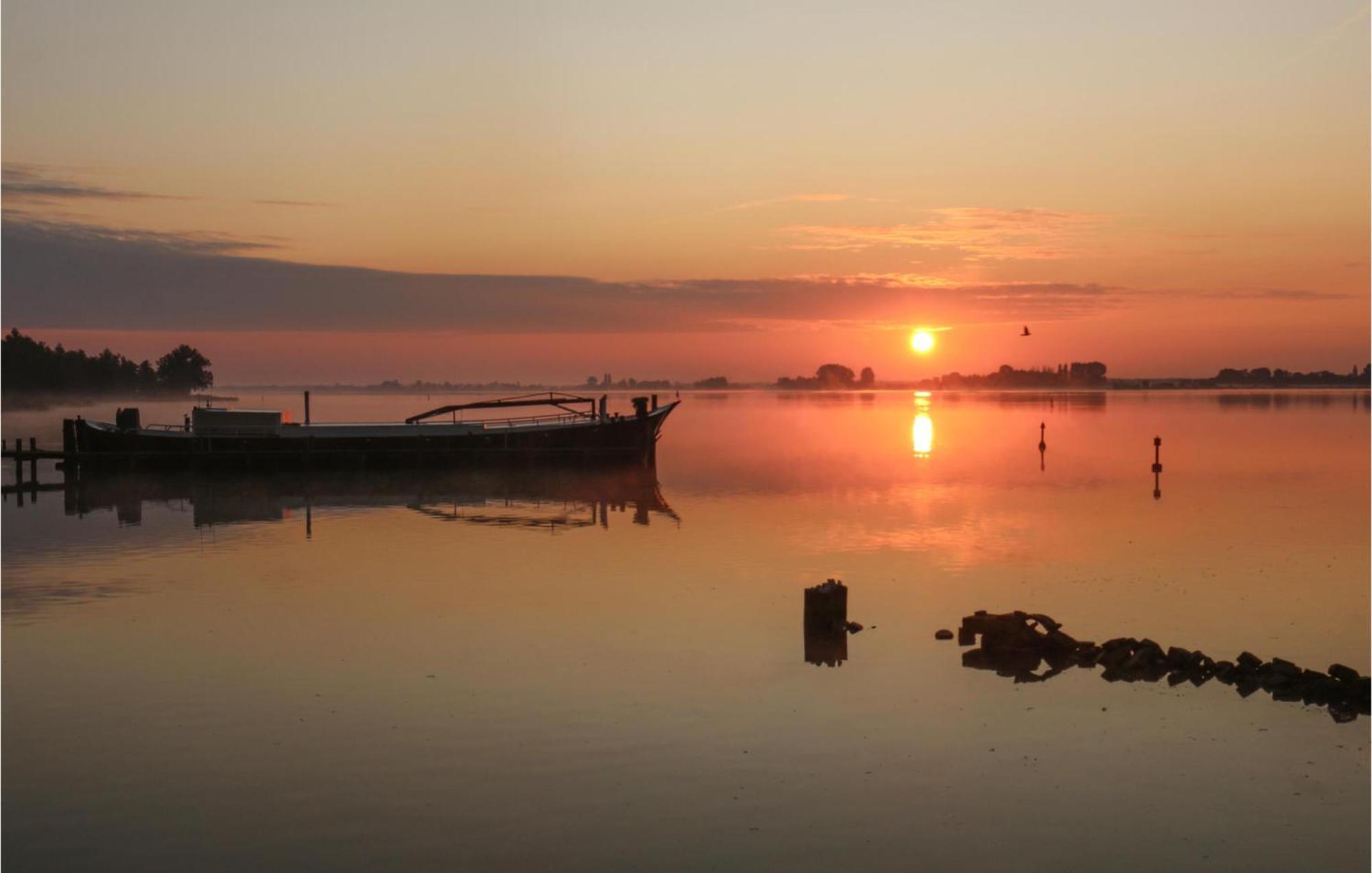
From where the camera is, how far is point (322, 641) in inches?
933

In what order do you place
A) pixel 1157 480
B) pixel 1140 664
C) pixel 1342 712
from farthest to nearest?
1. pixel 1157 480
2. pixel 1140 664
3. pixel 1342 712

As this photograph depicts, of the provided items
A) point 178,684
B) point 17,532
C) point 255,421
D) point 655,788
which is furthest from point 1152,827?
point 255,421

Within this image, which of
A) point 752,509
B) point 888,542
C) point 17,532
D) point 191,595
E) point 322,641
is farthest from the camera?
point 752,509

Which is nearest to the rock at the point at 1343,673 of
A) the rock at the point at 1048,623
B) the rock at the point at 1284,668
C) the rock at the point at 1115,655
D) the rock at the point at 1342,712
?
the rock at the point at 1342,712

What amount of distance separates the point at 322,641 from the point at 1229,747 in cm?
1652

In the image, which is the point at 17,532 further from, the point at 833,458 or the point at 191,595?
the point at 833,458

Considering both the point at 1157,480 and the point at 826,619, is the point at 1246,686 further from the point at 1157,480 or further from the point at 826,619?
the point at 1157,480

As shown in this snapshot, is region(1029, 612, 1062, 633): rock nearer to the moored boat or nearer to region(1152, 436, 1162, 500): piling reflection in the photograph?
region(1152, 436, 1162, 500): piling reflection

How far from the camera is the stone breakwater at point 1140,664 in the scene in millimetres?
19203

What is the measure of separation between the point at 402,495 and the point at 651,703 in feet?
121

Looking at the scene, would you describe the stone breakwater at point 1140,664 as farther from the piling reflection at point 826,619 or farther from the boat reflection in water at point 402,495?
the boat reflection in water at point 402,495

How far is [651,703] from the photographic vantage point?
19.3 meters

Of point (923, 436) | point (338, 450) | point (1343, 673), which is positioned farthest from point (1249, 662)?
point (923, 436)

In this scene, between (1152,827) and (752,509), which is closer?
(1152,827)
